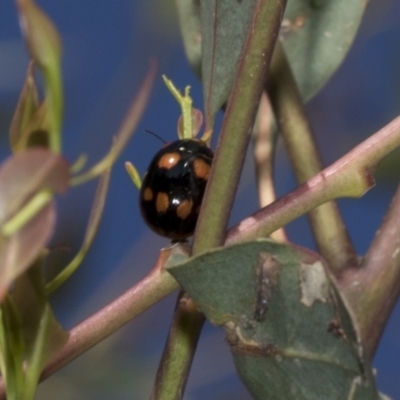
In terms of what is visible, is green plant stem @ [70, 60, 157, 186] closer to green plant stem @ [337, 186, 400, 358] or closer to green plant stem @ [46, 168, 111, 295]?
green plant stem @ [46, 168, 111, 295]

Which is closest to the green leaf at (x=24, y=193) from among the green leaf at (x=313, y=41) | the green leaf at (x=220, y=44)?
the green leaf at (x=220, y=44)

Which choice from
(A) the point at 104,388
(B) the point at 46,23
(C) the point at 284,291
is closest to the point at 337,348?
(C) the point at 284,291

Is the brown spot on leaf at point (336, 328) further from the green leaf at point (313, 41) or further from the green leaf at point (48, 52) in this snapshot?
the green leaf at point (313, 41)

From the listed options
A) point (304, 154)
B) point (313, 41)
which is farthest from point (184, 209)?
point (313, 41)

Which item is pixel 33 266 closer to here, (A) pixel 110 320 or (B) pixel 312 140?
(A) pixel 110 320

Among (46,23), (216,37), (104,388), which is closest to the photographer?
(46,23)

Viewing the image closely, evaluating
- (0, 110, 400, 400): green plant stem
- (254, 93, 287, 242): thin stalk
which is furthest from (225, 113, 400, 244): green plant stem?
(254, 93, 287, 242): thin stalk

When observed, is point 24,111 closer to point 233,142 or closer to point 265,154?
point 233,142
